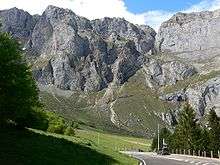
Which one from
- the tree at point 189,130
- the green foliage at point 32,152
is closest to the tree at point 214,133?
the tree at point 189,130

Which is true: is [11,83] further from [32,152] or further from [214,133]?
[214,133]

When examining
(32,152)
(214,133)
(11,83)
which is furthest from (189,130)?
(11,83)

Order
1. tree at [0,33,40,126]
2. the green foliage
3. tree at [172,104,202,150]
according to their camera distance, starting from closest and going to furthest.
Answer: the green foliage
tree at [0,33,40,126]
tree at [172,104,202,150]

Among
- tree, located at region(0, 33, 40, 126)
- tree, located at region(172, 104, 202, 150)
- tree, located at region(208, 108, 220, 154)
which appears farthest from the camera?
tree, located at region(172, 104, 202, 150)

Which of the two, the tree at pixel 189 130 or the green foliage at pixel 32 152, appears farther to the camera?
the tree at pixel 189 130

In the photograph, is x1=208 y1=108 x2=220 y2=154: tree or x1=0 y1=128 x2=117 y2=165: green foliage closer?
x1=0 y1=128 x2=117 y2=165: green foliage

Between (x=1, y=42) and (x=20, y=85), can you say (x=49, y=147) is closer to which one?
(x=20, y=85)

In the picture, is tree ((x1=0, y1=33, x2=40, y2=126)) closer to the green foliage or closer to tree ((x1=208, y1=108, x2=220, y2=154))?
the green foliage

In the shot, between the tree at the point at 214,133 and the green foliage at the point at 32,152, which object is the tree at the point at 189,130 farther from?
the green foliage at the point at 32,152

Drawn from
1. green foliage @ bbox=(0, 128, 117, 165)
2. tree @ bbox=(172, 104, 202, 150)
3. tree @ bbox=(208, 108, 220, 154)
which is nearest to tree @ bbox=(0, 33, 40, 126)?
green foliage @ bbox=(0, 128, 117, 165)

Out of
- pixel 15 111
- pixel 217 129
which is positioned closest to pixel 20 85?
pixel 15 111

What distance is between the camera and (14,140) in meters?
34.9

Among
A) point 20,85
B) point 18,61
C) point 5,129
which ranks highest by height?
point 18,61

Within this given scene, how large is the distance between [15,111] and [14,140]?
253cm
